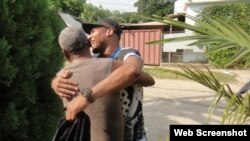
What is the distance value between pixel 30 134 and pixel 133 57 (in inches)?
61.0

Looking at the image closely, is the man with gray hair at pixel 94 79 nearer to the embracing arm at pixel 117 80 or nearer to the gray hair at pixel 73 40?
the gray hair at pixel 73 40

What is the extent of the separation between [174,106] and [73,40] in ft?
20.1

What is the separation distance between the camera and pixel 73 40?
2.11 metres

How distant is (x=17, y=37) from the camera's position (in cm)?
299

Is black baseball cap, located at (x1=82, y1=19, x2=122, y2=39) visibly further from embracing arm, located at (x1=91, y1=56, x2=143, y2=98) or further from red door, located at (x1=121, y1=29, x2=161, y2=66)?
red door, located at (x1=121, y1=29, x2=161, y2=66)

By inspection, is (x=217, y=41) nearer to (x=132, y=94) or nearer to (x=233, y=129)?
(x=233, y=129)

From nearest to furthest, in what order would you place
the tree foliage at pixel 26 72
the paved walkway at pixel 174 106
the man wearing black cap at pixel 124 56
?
the man wearing black cap at pixel 124 56, the tree foliage at pixel 26 72, the paved walkway at pixel 174 106

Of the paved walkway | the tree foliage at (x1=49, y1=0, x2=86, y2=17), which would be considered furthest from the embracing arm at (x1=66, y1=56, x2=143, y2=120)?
the tree foliage at (x1=49, y1=0, x2=86, y2=17)

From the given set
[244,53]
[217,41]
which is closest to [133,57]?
[217,41]

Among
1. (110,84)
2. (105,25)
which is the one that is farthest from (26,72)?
(110,84)

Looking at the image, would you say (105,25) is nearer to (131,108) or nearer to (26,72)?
(131,108)

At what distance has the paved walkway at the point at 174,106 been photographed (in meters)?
6.23

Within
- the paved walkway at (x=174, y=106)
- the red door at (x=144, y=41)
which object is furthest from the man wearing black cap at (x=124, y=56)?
the red door at (x=144, y=41)

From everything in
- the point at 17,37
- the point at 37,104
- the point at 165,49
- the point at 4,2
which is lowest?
the point at 165,49
